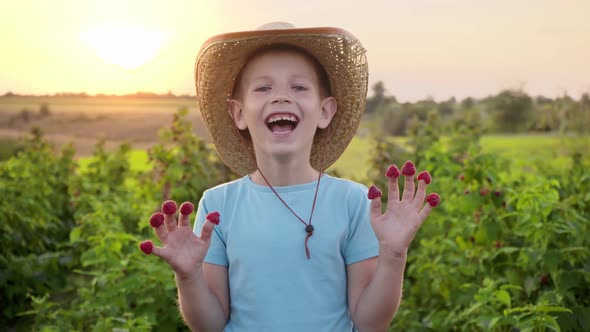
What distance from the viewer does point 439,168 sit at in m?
5.25

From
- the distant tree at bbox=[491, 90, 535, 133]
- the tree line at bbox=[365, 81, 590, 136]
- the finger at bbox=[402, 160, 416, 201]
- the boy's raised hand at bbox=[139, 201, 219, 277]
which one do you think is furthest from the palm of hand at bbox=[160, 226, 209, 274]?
the distant tree at bbox=[491, 90, 535, 133]

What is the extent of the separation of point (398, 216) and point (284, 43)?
649 mm

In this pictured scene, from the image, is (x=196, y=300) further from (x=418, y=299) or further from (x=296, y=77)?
(x=418, y=299)

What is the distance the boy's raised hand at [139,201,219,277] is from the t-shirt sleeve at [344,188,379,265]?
420 millimetres

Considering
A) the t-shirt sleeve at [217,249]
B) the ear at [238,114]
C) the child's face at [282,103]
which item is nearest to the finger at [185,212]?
the t-shirt sleeve at [217,249]

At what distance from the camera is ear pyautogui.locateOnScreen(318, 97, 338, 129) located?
2311 mm

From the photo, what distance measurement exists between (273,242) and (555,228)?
6.32 ft

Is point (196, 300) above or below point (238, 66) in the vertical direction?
below

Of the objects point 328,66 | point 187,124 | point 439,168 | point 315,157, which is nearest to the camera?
point 328,66

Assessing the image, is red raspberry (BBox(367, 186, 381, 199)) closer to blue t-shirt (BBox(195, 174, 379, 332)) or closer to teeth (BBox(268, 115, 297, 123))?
blue t-shirt (BBox(195, 174, 379, 332))

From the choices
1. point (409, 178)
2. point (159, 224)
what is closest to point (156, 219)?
point (159, 224)

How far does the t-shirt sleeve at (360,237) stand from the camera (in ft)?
7.02

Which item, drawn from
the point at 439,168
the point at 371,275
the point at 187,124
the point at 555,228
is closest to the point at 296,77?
the point at 371,275

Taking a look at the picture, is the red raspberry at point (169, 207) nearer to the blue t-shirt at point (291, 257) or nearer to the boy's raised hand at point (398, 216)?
the blue t-shirt at point (291, 257)
